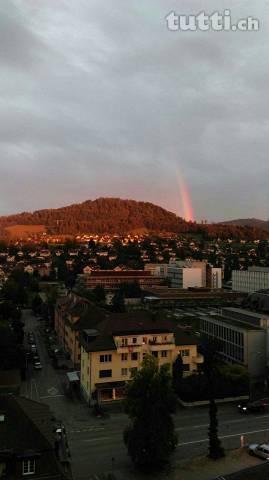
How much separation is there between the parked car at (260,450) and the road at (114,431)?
1006 mm

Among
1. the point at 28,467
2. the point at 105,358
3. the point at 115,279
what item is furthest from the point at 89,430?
the point at 115,279

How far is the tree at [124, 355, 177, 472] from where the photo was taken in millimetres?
14867

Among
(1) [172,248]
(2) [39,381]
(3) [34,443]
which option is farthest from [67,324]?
(1) [172,248]

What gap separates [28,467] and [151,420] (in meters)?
5.29

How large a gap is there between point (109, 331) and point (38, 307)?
34.8m

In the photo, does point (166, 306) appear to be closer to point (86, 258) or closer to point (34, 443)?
point (34, 443)

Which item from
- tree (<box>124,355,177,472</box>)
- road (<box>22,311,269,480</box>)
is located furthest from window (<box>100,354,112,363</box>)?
tree (<box>124,355,177,472</box>)

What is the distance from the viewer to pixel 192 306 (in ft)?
175

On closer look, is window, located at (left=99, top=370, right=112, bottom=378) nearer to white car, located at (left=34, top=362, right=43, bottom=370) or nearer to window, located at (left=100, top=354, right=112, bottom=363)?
window, located at (left=100, top=354, right=112, bottom=363)

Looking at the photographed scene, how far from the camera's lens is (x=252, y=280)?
70250mm

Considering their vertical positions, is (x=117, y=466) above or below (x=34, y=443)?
below

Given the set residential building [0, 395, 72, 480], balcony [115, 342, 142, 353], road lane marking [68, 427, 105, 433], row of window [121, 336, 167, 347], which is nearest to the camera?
residential building [0, 395, 72, 480]

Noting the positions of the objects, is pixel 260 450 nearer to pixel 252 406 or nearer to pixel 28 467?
pixel 252 406

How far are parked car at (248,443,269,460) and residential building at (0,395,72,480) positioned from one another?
7809mm
